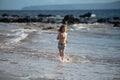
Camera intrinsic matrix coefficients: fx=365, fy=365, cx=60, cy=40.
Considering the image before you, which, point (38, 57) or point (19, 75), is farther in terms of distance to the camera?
point (38, 57)

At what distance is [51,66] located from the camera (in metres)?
10.8

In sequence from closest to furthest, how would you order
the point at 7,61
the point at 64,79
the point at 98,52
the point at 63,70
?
the point at 64,79, the point at 63,70, the point at 7,61, the point at 98,52

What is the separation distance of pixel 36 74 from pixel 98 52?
5869 millimetres

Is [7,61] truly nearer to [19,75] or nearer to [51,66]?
[51,66]

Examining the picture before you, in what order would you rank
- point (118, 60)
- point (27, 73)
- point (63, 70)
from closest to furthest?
1. point (27, 73)
2. point (63, 70)
3. point (118, 60)

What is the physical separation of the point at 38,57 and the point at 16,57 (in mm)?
764

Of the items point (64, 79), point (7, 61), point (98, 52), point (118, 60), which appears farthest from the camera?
point (98, 52)

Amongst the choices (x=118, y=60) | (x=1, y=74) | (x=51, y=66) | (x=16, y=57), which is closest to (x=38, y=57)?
(x=16, y=57)

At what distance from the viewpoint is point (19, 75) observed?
916 cm

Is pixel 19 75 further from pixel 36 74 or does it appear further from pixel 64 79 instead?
pixel 64 79

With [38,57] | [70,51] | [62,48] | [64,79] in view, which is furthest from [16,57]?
[64,79]

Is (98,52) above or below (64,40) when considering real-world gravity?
below

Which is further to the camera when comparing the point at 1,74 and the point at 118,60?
the point at 118,60

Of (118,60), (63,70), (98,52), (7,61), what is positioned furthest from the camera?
(98,52)
